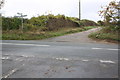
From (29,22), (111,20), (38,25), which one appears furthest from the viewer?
(38,25)

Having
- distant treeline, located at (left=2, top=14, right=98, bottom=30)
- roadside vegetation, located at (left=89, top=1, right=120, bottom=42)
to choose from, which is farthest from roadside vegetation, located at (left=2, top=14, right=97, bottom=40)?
roadside vegetation, located at (left=89, top=1, right=120, bottom=42)

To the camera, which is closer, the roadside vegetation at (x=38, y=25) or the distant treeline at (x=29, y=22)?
the roadside vegetation at (x=38, y=25)

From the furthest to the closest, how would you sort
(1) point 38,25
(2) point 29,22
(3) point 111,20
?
1. (1) point 38,25
2. (2) point 29,22
3. (3) point 111,20

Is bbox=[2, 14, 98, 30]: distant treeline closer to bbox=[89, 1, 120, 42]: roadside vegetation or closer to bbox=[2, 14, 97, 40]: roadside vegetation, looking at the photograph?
bbox=[2, 14, 97, 40]: roadside vegetation

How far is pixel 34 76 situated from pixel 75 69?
4.37 ft

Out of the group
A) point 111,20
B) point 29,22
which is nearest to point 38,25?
point 29,22

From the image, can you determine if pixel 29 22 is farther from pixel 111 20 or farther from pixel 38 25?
pixel 111 20

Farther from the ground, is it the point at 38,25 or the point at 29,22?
the point at 29,22

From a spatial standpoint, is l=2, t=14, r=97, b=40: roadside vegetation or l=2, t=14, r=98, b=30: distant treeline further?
l=2, t=14, r=98, b=30: distant treeline

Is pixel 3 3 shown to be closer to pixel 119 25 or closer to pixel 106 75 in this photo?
pixel 119 25

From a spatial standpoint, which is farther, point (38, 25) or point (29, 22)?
point (38, 25)

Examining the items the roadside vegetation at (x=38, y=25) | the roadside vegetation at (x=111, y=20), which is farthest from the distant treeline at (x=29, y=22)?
the roadside vegetation at (x=111, y=20)

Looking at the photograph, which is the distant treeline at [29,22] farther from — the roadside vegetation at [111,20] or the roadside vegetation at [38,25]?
the roadside vegetation at [111,20]

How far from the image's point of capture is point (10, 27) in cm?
1944
